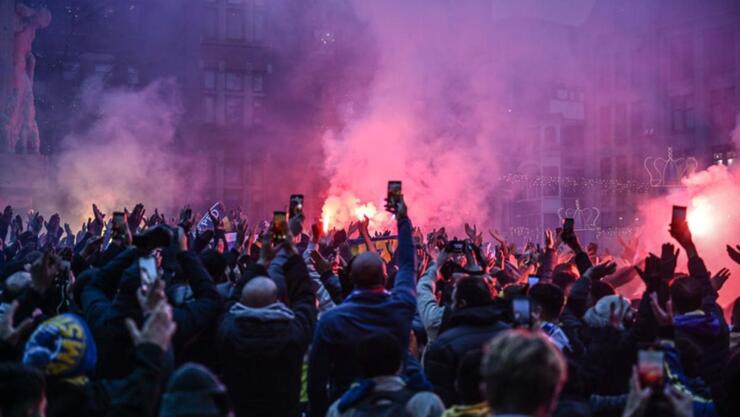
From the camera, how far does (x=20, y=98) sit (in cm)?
2164

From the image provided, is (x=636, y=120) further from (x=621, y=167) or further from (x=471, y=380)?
(x=471, y=380)

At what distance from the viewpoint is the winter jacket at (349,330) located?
4.29 meters

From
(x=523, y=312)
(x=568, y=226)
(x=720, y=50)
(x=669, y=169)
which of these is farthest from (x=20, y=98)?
(x=720, y=50)

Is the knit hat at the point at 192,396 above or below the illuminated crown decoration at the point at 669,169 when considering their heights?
below

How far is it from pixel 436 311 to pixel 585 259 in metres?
1.26

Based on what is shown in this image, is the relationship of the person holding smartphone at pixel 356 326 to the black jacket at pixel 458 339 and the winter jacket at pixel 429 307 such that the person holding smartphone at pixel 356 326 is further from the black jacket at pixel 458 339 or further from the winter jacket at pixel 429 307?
the winter jacket at pixel 429 307

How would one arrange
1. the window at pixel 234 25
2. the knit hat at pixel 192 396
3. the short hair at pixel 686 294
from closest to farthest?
the knit hat at pixel 192 396 → the short hair at pixel 686 294 → the window at pixel 234 25

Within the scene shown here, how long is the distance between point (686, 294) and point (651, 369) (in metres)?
2.57

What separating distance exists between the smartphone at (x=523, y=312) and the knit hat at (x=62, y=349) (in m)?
1.90

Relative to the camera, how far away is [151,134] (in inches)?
1053

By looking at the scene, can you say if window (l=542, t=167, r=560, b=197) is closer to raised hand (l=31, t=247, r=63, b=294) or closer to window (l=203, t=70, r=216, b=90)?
window (l=203, t=70, r=216, b=90)

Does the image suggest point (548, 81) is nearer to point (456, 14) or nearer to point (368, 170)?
point (456, 14)

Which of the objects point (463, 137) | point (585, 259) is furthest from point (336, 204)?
point (585, 259)

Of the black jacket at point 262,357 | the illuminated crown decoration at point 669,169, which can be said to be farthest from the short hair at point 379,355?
the illuminated crown decoration at point 669,169
